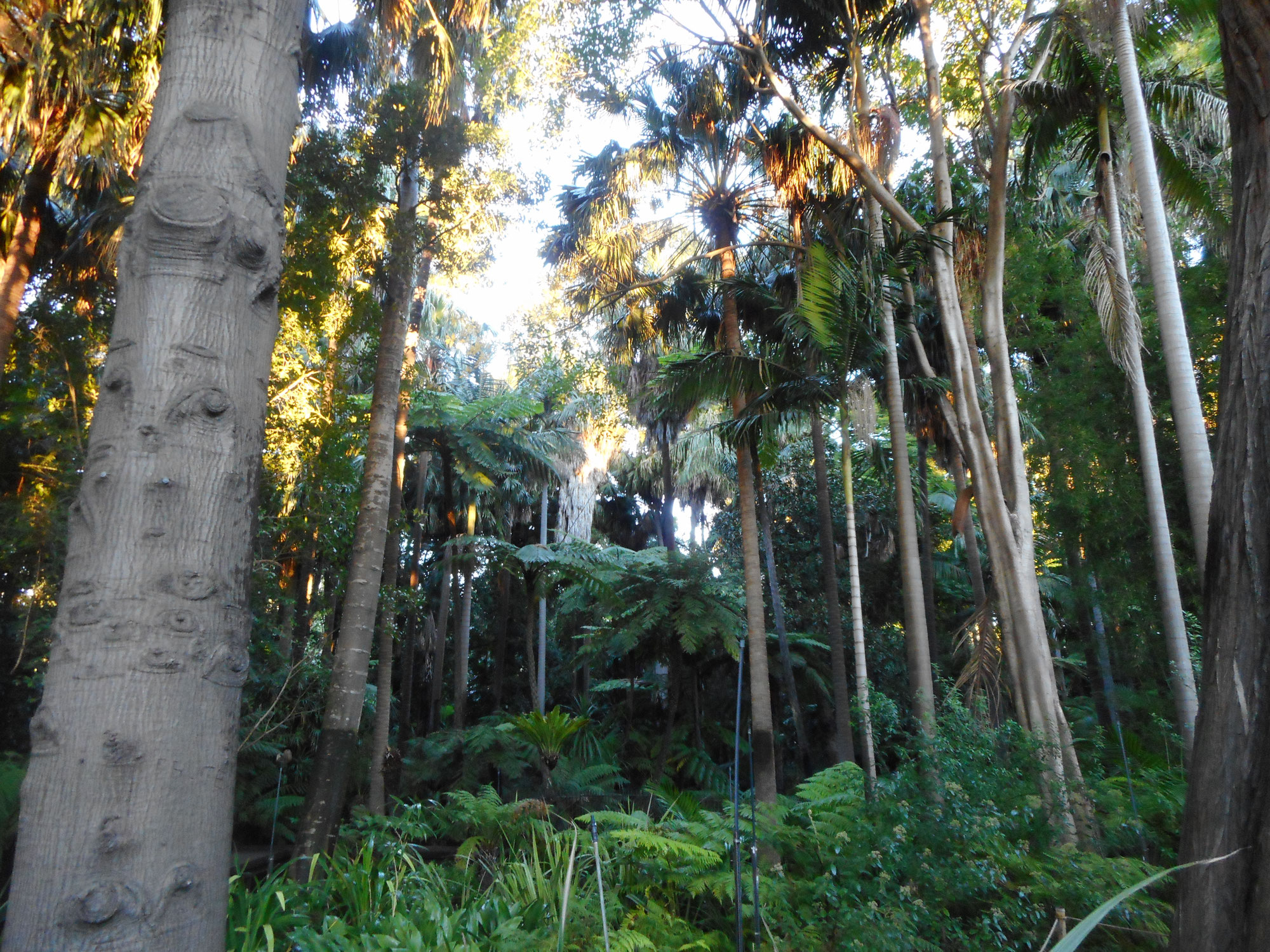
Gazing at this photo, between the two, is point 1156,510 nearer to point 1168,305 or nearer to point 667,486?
point 1168,305

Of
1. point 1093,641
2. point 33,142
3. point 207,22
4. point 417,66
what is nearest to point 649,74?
point 417,66

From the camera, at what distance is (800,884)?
4.48m

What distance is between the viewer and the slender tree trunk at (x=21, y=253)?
26.9ft

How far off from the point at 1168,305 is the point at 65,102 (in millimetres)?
9794

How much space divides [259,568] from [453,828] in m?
4.06

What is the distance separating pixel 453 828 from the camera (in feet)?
27.5

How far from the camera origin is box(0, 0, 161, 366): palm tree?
6004 millimetres

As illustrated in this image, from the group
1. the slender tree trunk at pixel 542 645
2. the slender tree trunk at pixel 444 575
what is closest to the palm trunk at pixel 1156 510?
the slender tree trunk at pixel 444 575

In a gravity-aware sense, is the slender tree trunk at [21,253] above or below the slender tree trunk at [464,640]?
above

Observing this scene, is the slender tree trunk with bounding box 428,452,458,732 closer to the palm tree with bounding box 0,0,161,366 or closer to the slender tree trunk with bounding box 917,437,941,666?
the palm tree with bounding box 0,0,161,366

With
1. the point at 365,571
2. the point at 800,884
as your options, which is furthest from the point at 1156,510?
the point at 365,571

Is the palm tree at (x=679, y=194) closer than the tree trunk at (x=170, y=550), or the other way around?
the tree trunk at (x=170, y=550)

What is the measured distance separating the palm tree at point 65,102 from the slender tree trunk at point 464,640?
9093mm

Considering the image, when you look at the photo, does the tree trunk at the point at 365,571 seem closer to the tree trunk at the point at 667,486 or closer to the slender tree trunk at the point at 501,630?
the tree trunk at the point at 667,486
